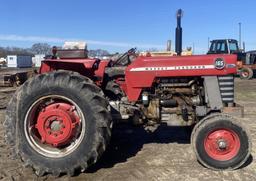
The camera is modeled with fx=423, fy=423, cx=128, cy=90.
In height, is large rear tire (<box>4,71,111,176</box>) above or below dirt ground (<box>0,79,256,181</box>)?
above

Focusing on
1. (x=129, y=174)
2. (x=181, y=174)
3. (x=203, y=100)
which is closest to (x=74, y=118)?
(x=129, y=174)

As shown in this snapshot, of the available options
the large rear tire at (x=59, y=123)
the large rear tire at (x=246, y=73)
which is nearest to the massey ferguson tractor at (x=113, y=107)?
the large rear tire at (x=59, y=123)

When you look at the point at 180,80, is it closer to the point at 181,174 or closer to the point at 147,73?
the point at 147,73

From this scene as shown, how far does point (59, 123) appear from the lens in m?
5.64

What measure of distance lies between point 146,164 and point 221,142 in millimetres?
1109

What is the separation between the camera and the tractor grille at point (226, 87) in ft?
20.2

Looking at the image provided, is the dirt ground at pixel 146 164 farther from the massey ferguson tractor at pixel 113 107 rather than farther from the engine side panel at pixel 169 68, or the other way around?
the engine side panel at pixel 169 68

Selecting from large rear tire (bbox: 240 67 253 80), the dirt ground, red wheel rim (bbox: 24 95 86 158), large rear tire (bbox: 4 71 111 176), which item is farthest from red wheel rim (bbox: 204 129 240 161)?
large rear tire (bbox: 240 67 253 80)

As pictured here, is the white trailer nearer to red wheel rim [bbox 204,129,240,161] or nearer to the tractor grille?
the tractor grille

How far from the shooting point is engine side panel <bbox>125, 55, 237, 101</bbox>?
20.2ft

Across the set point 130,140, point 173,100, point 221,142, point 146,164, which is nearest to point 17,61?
point 130,140

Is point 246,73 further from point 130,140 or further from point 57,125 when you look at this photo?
point 57,125

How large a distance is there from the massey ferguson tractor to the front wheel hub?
13 millimetres

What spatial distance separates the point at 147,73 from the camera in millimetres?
6250
